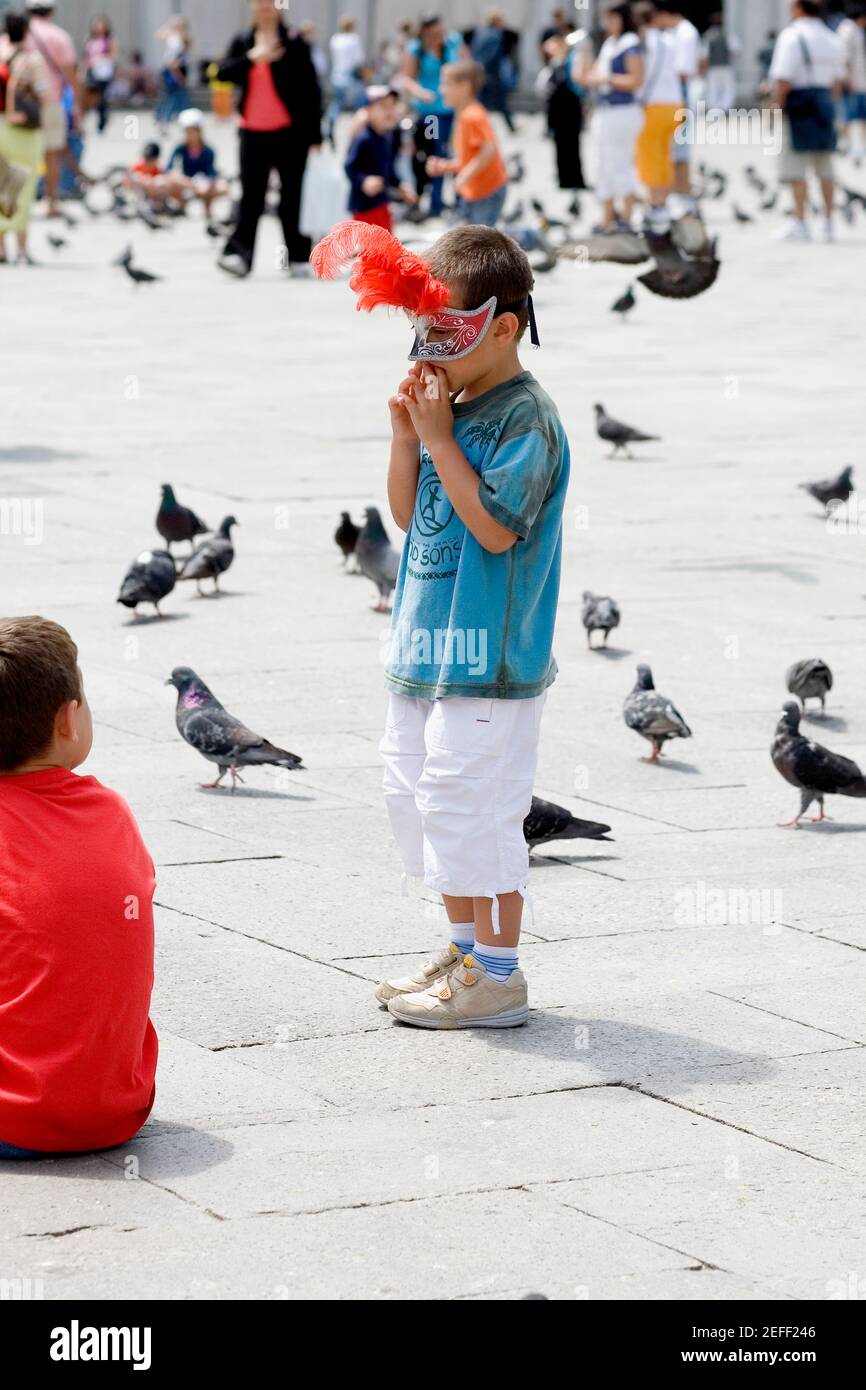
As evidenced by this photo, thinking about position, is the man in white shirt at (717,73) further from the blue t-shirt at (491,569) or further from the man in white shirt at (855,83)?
the blue t-shirt at (491,569)

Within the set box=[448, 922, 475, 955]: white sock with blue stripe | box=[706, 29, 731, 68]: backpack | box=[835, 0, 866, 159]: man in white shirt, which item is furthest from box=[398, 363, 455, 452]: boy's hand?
box=[706, 29, 731, 68]: backpack

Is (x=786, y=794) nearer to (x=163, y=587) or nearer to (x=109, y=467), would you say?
(x=163, y=587)

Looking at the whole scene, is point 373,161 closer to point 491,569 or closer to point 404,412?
point 404,412

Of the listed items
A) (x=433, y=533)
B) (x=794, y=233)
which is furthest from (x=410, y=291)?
(x=794, y=233)

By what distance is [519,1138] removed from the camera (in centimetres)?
380

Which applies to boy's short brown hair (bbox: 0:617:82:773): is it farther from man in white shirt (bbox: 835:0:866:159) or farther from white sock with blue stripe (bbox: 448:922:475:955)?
man in white shirt (bbox: 835:0:866:159)

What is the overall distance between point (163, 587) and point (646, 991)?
3.70 m

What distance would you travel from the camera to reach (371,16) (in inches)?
2167

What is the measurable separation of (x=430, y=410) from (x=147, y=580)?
3733mm

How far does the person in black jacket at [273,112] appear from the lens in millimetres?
17953

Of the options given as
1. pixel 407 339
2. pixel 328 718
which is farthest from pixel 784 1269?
pixel 407 339

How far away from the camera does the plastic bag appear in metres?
19.9

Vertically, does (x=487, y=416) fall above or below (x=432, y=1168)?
above

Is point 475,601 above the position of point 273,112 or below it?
below
